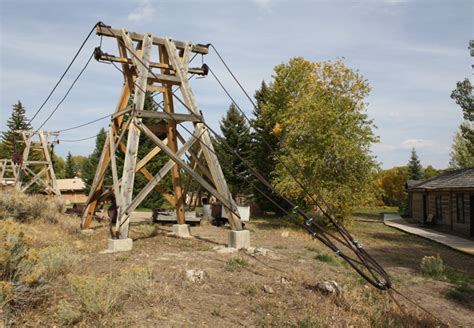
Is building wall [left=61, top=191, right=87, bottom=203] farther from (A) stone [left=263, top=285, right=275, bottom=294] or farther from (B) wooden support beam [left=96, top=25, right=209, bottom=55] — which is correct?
(A) stone [left=263, top=285, right=275, bottom=294]

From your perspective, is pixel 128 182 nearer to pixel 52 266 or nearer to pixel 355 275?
pixel 52 266

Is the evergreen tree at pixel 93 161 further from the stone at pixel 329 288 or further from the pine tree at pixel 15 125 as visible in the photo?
the stone at pixel 329 288

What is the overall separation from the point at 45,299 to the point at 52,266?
1.21 m

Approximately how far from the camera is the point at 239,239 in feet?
32.2

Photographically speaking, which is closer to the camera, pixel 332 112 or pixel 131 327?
pixel 131 327

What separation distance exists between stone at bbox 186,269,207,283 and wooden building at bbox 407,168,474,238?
16.5m

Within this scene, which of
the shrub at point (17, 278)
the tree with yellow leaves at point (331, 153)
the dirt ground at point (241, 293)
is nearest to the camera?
the shrub at point (17, 278)

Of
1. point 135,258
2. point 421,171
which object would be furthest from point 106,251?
point 421,171

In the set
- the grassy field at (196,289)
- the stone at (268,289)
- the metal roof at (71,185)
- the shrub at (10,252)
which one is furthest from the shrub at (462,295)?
the metal roof at (71,185)

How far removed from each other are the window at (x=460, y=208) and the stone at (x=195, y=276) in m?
18.6

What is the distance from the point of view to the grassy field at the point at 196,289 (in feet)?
15.8

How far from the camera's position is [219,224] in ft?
56.6

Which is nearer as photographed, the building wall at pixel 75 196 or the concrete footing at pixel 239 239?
the concrete footing at pixel 239 239

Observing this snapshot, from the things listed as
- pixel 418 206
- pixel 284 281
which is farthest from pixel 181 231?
pixel 418 206
